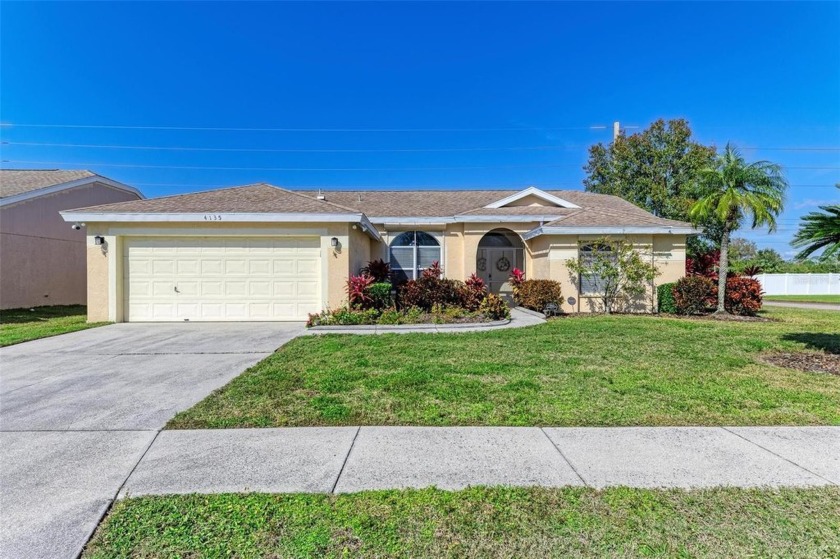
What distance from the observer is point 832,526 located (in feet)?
8.31

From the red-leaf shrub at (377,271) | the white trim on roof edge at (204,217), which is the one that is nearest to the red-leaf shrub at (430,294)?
the red-leaf shrub at (377,271)

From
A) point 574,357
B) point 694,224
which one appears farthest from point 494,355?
point 694,224

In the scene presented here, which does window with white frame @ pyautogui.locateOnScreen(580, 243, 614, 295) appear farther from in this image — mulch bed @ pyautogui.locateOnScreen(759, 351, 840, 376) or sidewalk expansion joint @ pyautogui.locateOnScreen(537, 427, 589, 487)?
sidewalk expansion joint @ pyautogui.locateOnScreen(537, 427, 589, 487)

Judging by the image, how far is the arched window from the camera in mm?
15930

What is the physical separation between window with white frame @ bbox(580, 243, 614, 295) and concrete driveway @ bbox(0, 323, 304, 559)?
9858 millimetres

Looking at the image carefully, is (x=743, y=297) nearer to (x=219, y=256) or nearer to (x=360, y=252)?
(x=360, y=252)

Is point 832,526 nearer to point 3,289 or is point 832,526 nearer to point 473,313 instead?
point 473,313

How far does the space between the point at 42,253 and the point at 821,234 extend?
74.5 feet

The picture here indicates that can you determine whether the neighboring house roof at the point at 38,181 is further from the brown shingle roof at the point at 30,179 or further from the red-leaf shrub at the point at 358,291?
the red-leaf shrub at the point at 358,291

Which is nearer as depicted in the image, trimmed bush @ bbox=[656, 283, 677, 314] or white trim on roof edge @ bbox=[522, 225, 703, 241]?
white trim on roof edge @ bbox=[522, 225, 703, 241]

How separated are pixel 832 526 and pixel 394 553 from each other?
8.83 ft

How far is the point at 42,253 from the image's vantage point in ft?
51.4

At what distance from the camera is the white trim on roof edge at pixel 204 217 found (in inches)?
445

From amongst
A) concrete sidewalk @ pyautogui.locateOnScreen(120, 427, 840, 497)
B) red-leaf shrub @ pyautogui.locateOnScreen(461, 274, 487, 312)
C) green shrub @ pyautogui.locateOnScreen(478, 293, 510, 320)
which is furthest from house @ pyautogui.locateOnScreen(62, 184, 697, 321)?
concrete sidewalk @ pyautogui.locateOnScreen(120, 427, 840, 497)
